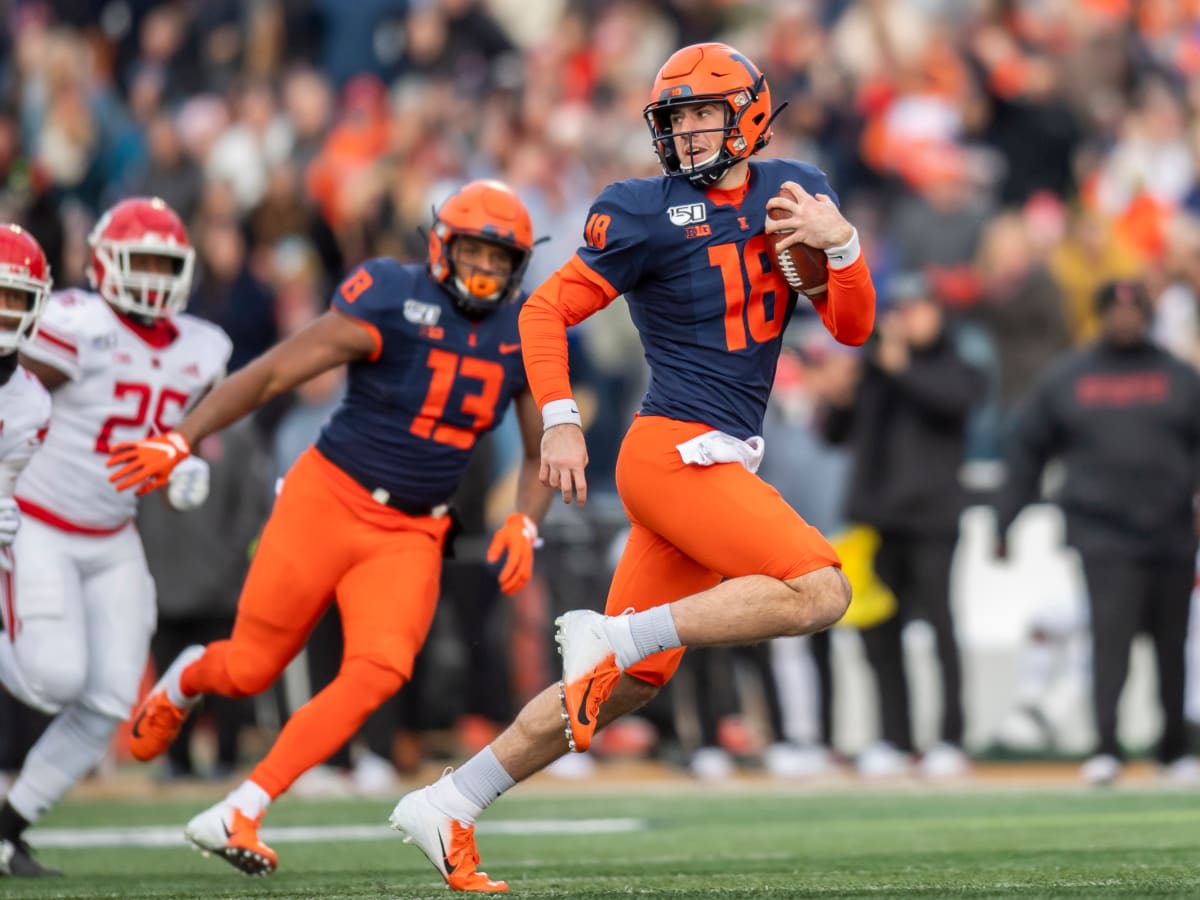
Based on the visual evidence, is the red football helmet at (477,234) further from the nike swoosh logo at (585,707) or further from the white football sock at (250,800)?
the nike swoosh logo at (585,707)

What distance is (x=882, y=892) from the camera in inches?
197

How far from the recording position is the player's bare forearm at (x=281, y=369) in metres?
6.46

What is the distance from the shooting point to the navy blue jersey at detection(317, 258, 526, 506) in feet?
21.9

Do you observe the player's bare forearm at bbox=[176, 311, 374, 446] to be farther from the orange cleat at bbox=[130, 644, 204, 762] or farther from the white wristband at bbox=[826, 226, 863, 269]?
the white wristband at bbox=[826, 226, 863, 269]

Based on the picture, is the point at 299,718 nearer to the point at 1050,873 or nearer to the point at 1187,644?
the point at 1050,873

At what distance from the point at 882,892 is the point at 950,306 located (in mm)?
8017

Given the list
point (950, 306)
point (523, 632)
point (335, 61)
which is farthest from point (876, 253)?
point (335, 61)

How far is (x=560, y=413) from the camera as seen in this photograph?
17.6ft

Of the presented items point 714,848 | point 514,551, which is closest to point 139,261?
point 514,551

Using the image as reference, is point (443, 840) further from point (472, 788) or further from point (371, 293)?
point (371, 293)

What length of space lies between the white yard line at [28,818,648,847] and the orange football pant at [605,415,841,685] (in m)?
2.33

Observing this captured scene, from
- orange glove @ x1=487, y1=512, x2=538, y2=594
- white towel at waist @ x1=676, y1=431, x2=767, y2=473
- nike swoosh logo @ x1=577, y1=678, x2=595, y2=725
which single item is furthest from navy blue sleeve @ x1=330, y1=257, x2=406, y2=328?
nike swoosh logo @ x1=577, y1=678, x2=595, y2=725

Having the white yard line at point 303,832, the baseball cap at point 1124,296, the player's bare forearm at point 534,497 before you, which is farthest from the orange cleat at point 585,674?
the baseball cap at point 1124,296

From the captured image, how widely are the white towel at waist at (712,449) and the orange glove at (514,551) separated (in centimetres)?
106
